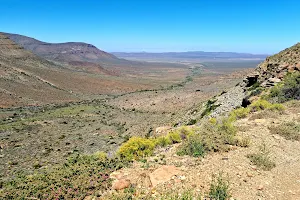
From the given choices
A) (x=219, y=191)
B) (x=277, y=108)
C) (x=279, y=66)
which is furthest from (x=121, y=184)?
(x=279, y=66)

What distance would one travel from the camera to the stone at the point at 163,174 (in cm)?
712

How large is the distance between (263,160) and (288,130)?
10.1 ft

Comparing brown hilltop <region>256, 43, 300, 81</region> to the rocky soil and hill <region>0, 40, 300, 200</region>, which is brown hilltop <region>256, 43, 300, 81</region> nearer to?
hill <region>0, 40, 300, 200</region>

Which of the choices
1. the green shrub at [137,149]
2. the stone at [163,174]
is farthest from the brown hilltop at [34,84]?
the stone at [163,174]

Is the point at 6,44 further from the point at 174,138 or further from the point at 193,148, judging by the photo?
the point at 193,148

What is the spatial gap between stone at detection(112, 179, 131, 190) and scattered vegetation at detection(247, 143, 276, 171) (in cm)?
381

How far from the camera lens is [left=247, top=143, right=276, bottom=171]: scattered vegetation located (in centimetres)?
759

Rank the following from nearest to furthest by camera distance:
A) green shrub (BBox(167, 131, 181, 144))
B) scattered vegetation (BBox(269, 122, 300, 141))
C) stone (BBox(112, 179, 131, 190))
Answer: stone (BBox(112, 179, 131, 190)), scattered vegetation (BBox(269, 122, 300, 141)), green shrub (BBox(167, 131, 181, 144))

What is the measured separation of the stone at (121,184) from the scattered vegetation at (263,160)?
3815 mm

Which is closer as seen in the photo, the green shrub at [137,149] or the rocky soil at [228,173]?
the rocky soil at [228,173]

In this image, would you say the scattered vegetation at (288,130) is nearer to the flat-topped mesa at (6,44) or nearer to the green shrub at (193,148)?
the green shrub at (193,148)

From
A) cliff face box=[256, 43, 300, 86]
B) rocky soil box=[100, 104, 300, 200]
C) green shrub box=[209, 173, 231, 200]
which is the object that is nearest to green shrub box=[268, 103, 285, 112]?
rocky soil box=[100, 104, 300, 200]

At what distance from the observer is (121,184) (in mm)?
7188

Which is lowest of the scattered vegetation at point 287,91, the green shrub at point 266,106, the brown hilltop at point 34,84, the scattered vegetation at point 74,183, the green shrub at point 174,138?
the brown hilltop at point 34,84
